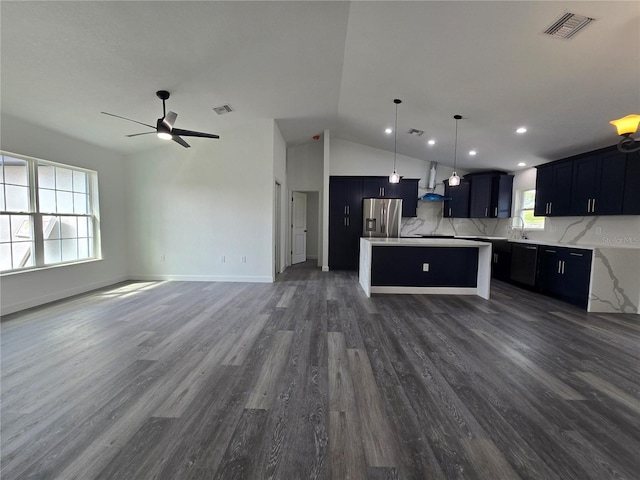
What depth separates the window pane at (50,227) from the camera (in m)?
3.94

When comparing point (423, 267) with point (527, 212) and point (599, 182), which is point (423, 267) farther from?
point (527, 212)

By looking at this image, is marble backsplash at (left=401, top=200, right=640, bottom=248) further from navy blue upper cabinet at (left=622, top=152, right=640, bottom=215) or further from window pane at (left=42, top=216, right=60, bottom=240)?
window pane at (left=42, top=216, right=60, bottom=240)

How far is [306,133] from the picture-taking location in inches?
251

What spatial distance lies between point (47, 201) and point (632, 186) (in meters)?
8.43

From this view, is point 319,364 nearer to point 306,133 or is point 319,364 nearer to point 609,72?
point 609,72

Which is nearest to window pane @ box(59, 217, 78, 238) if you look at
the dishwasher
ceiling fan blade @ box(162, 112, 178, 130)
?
ceiling fan blade @ box(162, 112, 178, 130)

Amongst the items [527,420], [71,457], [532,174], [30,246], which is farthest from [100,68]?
[532,174]

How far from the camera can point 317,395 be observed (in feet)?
6.19

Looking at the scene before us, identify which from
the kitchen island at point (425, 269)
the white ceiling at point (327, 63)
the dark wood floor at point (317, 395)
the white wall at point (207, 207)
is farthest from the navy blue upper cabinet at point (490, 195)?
the white wall at point (207, 207)

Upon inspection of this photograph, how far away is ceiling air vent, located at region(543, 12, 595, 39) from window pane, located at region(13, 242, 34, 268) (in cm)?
654

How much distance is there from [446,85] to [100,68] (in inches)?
161

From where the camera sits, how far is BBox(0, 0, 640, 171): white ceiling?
7.72 ft

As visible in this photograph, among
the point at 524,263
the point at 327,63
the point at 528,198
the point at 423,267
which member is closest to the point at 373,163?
the point at 423,267

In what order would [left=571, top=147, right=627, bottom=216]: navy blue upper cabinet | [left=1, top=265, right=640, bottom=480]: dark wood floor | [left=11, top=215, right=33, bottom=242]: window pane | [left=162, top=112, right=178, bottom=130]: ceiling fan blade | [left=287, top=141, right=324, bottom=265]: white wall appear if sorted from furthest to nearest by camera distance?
1. [left=287, top=141, right=324, bottom=265]: white wall
2. [left=571, top=147, right=627, bottom=216]: navy blue upper cabinet
3. [left=11, top=215, right=33, bottom=242]: window pane
4. [left=162, top=112, right=178, bottom=130]: ceiling fan blade
5. [left=1, top=265, right=640, bottom=480]: dark wood floor
